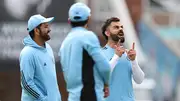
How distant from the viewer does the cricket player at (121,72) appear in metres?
7.21

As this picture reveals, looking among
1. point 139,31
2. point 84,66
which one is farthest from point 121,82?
point 139,31

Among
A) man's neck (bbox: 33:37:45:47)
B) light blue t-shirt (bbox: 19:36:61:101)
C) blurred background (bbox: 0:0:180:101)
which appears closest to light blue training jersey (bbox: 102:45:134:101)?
light blue t-shirt (bbox: 19:36:61:101)

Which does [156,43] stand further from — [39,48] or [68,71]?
[68,71]

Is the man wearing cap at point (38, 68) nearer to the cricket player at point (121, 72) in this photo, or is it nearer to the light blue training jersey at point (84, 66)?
the cricket player at point (121, 72)

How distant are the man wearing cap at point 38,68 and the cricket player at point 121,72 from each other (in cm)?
63

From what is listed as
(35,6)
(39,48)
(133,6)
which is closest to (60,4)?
(35,6)

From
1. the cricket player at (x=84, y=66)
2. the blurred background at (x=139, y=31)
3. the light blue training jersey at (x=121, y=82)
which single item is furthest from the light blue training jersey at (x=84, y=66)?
the blurred background at (x=139, y=31)

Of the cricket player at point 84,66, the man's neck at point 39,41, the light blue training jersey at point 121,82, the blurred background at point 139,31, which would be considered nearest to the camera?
the cricket player at point 84,66

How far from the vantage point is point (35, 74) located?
7.36m

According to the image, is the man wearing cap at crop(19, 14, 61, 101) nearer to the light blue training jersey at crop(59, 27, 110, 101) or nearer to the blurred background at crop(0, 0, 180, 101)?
the light blue training jersey at crop(59, 27, 110, 101)

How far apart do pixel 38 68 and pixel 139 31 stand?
5.17m

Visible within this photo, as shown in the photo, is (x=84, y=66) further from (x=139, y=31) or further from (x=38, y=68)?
(x=139, y=31)

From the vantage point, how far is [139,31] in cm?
1227

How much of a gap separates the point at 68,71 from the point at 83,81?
0.17 metres
